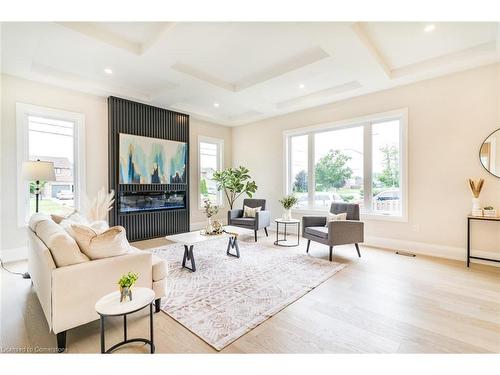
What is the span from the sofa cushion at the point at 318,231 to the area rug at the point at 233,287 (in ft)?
1.29

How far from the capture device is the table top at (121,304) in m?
1.50

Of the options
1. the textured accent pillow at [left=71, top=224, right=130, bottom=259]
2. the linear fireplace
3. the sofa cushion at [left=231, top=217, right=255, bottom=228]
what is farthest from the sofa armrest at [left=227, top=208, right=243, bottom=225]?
the textured accent pillow at [left=71, top=224, right=130, bottom=259]

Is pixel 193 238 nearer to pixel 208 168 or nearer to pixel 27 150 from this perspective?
pixel 27 150

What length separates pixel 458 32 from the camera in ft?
9.61

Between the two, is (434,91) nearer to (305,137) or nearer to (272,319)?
(305,137)

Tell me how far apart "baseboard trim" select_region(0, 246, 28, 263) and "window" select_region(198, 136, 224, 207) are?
11.5ft

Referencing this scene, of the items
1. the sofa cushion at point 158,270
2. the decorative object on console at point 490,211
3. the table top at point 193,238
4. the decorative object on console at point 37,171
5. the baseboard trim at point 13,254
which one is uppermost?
the decorative object on console at point 37,171

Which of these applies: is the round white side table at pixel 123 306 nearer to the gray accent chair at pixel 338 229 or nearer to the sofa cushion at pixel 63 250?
the sofa cushion at pixel 63 250

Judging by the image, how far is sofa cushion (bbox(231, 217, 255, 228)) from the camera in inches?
196

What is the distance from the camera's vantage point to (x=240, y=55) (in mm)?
3398

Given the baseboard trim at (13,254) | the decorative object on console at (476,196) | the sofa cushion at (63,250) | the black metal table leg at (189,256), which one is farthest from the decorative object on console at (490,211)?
the baseboard trim at (13,254)

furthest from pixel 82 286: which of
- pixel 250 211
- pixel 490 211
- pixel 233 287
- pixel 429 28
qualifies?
pixel 490 211

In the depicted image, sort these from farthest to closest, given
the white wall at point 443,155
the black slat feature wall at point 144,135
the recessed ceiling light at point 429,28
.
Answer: the black slat feature wall at point 144,135, the white wall at point 443,155, the recessed ceiling light at point 429,28

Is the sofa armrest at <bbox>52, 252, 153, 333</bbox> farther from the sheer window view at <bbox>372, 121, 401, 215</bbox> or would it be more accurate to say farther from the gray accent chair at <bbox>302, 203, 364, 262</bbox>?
the sheer window view at <bbox>372, 121, 401, 215</bbox>
